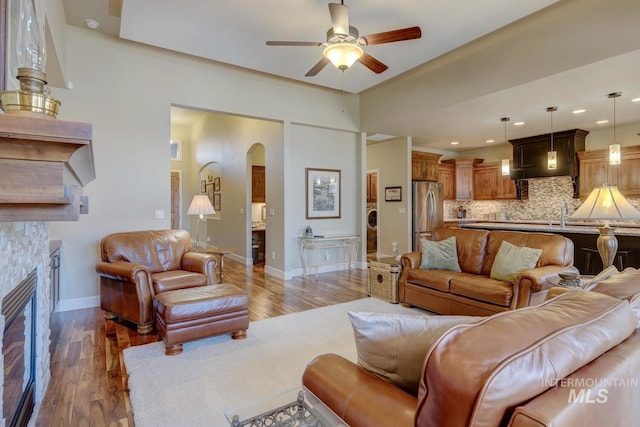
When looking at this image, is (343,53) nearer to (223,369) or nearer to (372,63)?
(372,63)

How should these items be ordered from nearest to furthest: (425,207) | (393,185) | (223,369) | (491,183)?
(223,369)
(425,207)
(393,185)
(491,183)

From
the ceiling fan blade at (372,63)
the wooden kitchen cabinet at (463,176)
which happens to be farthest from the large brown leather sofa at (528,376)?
the wooden kitchen cabinet at (463,176)

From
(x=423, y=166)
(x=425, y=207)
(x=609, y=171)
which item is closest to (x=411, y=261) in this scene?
(x=425, y=207)

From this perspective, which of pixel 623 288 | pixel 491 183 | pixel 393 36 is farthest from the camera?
pixel 491 183

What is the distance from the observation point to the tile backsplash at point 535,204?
7.24 meters

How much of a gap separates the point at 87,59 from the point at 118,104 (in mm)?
594

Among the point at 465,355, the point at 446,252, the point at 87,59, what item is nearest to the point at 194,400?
the point at 465,355

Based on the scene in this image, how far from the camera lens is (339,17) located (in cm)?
285

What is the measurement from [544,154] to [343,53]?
5823 millimetres

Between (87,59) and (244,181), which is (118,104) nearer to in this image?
(87,59)

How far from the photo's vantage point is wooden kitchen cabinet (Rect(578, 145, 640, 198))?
19.7 feet

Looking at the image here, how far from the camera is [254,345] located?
2.96 meters

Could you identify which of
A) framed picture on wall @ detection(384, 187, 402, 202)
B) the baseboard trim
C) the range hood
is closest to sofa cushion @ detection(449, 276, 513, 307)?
framed picture on wall @ detection(384, 187, 402, 202)

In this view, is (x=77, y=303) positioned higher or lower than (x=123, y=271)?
lower
